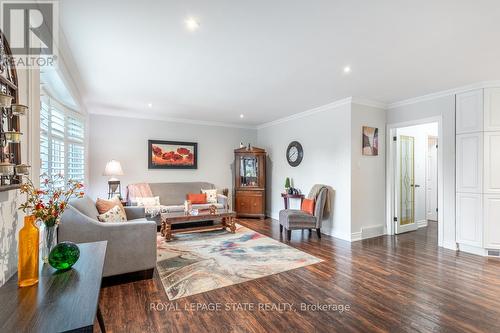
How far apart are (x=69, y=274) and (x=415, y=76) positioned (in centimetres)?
418

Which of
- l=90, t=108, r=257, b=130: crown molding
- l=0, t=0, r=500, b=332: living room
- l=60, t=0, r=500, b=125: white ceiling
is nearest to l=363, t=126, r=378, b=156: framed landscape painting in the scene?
l=0, t=0, r=500, b=332: living room

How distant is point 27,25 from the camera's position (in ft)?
5.11

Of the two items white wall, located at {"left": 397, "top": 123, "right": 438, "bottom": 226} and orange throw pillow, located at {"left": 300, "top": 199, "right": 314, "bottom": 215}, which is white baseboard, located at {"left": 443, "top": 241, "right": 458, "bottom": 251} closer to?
white wall, located at {"left": 397, "top": 123, "right": 438, "bottom": 226}

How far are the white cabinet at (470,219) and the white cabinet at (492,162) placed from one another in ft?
0.67

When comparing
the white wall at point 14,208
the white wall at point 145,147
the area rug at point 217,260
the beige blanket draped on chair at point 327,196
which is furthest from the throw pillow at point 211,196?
the white wall at point 14,208

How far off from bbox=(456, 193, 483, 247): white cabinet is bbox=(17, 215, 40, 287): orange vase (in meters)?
5.05

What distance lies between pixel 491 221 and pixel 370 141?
2059 mm

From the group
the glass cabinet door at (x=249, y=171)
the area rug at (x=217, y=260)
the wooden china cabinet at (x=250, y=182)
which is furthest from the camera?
the glass cabinet door at (x=249, y=171)

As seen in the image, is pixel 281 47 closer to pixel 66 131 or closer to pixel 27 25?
pixel 27 25

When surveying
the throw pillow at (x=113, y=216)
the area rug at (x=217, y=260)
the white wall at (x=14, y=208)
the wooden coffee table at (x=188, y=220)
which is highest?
the white wall at (x=14, y=208)

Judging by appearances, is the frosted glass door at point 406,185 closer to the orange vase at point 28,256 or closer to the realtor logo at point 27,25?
the orange vase at point 28,256

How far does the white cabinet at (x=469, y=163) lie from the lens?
356 cm

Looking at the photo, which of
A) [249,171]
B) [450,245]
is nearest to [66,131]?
[249,171]

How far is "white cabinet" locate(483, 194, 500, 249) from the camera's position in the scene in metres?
3.49
